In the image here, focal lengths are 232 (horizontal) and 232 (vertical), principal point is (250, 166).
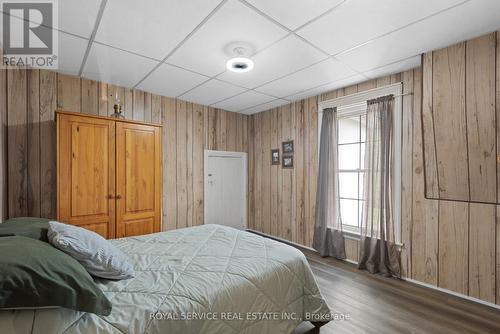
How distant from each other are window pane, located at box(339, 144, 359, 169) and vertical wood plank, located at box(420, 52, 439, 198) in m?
1.04

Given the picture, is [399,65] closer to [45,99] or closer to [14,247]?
[14,247]

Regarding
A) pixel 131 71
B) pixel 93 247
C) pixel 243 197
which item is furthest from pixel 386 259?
pixel 131 71

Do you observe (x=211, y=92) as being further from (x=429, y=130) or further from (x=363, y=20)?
(x=429, y=130)

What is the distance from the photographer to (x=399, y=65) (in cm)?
270

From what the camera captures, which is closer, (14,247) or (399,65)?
(14,247)

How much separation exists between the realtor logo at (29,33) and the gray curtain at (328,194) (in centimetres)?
333

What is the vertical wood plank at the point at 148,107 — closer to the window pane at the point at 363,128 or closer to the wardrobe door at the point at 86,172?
the wardrobe door at the point at 86,172

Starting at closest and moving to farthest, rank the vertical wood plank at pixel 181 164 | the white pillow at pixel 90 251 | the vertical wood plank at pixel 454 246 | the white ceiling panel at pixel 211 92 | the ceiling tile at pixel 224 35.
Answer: the white pillow at pixel 90 251 < the ceiling tile at pixel 224 35 < the vertical wood plank at pixel 454 246 < the white ceiling panel at pixel 211 92 < the vertical wood plank at pixel 181 164

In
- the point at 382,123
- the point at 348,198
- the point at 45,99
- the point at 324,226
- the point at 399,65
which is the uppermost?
the point at 399,65

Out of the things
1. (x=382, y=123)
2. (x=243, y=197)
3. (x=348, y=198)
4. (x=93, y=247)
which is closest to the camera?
(x=93, y=247)

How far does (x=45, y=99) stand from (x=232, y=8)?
8.53 feet

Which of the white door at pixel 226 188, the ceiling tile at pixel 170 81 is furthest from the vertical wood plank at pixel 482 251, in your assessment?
the white door at pixel 226 188

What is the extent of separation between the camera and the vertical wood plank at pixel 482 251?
7.41 feet

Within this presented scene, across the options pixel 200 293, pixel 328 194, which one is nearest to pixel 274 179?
pixel 328 194
